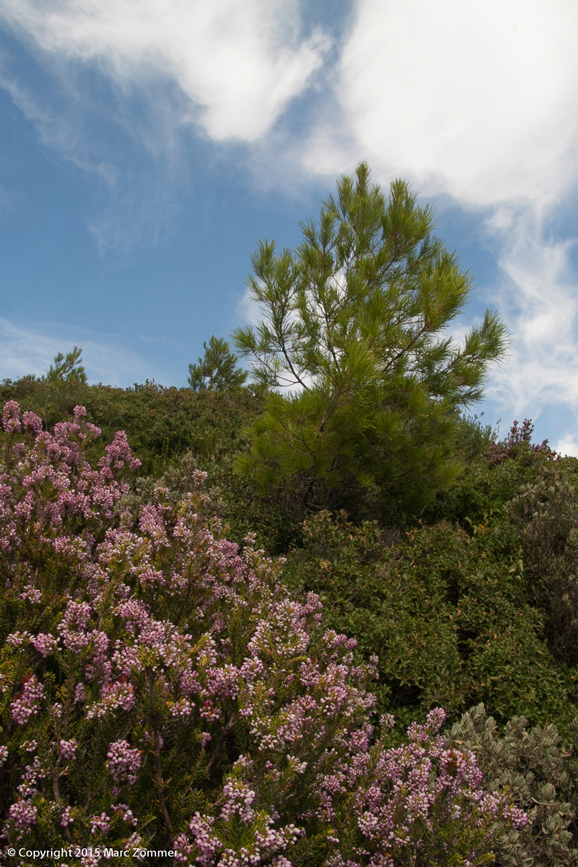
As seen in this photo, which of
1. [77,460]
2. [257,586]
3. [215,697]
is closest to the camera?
[215,697]

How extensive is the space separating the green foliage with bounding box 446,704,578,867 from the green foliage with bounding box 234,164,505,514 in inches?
141

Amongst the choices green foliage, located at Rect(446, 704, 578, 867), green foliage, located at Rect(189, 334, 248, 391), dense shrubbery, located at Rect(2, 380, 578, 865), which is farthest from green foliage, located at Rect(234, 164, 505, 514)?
green foliage, located at Rect(189, 334, 248, 391)

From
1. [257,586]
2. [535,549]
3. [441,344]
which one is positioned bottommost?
[257,586]

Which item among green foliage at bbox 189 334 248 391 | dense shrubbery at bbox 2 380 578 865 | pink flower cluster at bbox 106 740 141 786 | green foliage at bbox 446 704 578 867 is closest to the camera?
pink flower cluster at bbox 106 740 141 786

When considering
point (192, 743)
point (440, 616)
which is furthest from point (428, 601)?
point (192, 743)

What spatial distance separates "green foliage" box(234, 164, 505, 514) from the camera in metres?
6.21

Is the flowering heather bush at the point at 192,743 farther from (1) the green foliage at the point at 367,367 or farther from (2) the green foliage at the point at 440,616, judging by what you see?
(1) the green foliage at the point at 367,367

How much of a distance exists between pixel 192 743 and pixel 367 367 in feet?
14.6

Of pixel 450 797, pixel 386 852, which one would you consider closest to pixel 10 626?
pixel 386 852

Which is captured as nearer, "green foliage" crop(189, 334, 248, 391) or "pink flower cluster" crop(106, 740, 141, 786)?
"pink flower cluster" crop(106, 740, 141, 786)

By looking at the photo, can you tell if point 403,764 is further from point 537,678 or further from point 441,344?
point 441,344

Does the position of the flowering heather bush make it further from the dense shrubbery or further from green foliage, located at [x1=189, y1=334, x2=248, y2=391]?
green foliage, located at [x1=189, y1=334, x2=248, y2=391]

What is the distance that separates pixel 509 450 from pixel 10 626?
8330mm

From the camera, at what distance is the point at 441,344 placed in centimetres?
711
